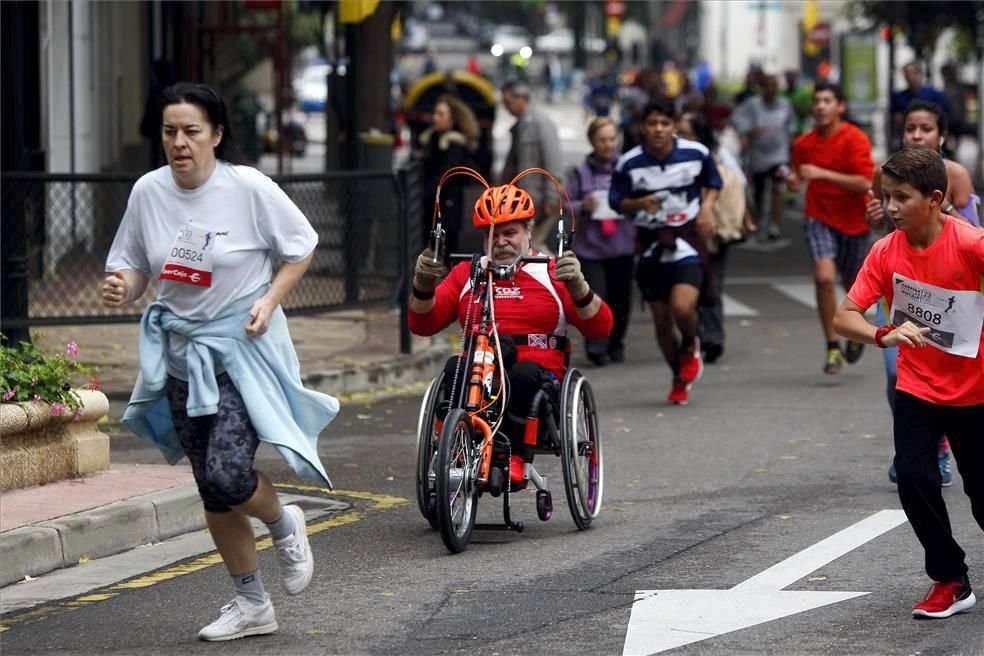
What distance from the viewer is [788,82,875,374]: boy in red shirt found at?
12.4 m

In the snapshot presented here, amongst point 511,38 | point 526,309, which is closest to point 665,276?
point 526,309

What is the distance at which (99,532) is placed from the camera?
7.82 m

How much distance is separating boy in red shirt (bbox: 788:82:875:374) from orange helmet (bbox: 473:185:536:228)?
4735mm

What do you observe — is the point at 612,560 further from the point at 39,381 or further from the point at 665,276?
the point at 665,276

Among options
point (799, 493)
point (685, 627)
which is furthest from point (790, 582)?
point (799, 493)

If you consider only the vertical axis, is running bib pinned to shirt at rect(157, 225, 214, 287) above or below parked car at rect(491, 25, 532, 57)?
below

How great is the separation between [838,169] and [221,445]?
23.3ft

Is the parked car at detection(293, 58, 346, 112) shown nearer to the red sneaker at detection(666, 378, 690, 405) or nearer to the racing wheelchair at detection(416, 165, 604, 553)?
the red sneaker at detection(666, 378, 690, 405)

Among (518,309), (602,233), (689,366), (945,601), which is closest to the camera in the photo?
(945,601)

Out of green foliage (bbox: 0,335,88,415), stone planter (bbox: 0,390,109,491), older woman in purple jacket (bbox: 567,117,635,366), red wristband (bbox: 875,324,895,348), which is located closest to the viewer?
red wristband (bbox: 875,324,895,348)

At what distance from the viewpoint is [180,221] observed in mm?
6258

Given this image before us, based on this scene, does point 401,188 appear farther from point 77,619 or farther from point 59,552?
point 77,619

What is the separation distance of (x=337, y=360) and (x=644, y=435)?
2.75m

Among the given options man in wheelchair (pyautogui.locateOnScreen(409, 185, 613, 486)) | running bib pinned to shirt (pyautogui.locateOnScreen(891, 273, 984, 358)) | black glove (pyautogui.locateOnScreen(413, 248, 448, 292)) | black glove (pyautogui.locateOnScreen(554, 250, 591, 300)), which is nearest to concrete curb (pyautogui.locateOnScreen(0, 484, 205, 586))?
man in wheelchair (pyautogui.locateOnScreen(409, 185, 613, 486))
